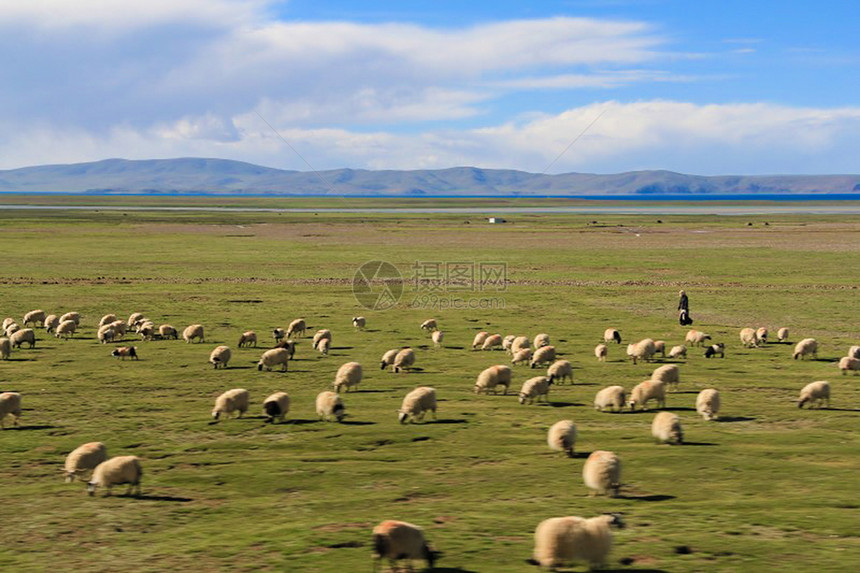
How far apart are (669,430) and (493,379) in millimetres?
6718

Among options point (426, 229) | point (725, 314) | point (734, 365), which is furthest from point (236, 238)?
point (734, 365)

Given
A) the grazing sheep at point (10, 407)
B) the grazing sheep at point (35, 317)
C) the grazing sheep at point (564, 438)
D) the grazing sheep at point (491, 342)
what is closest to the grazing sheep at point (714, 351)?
the grazing sheep at point (491, 342)

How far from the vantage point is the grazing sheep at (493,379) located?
2392 cm

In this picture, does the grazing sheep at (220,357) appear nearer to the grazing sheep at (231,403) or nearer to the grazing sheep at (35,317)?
the grazing sheep at (231,403)

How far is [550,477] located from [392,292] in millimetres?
37452

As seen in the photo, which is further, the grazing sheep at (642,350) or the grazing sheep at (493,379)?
the grazing sheep at (642,350)

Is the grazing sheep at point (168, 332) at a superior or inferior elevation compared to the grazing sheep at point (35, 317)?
inferior

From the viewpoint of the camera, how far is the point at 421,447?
18391 millimetres

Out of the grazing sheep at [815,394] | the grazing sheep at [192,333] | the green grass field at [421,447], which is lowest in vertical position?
the green grass field at [421,447]

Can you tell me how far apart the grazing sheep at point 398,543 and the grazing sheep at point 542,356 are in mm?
17079

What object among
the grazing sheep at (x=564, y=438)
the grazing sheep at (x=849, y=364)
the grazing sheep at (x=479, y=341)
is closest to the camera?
the grazing sheep at (x=564, y=438)

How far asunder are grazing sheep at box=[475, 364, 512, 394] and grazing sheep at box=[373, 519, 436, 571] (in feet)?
41.2

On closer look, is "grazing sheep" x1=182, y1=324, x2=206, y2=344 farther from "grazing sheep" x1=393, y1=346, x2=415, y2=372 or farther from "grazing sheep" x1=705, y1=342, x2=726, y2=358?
"grazing sheep" x1=705, y1=342, x2=726, y2=358

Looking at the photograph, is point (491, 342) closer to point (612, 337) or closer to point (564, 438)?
point (612, 337)
